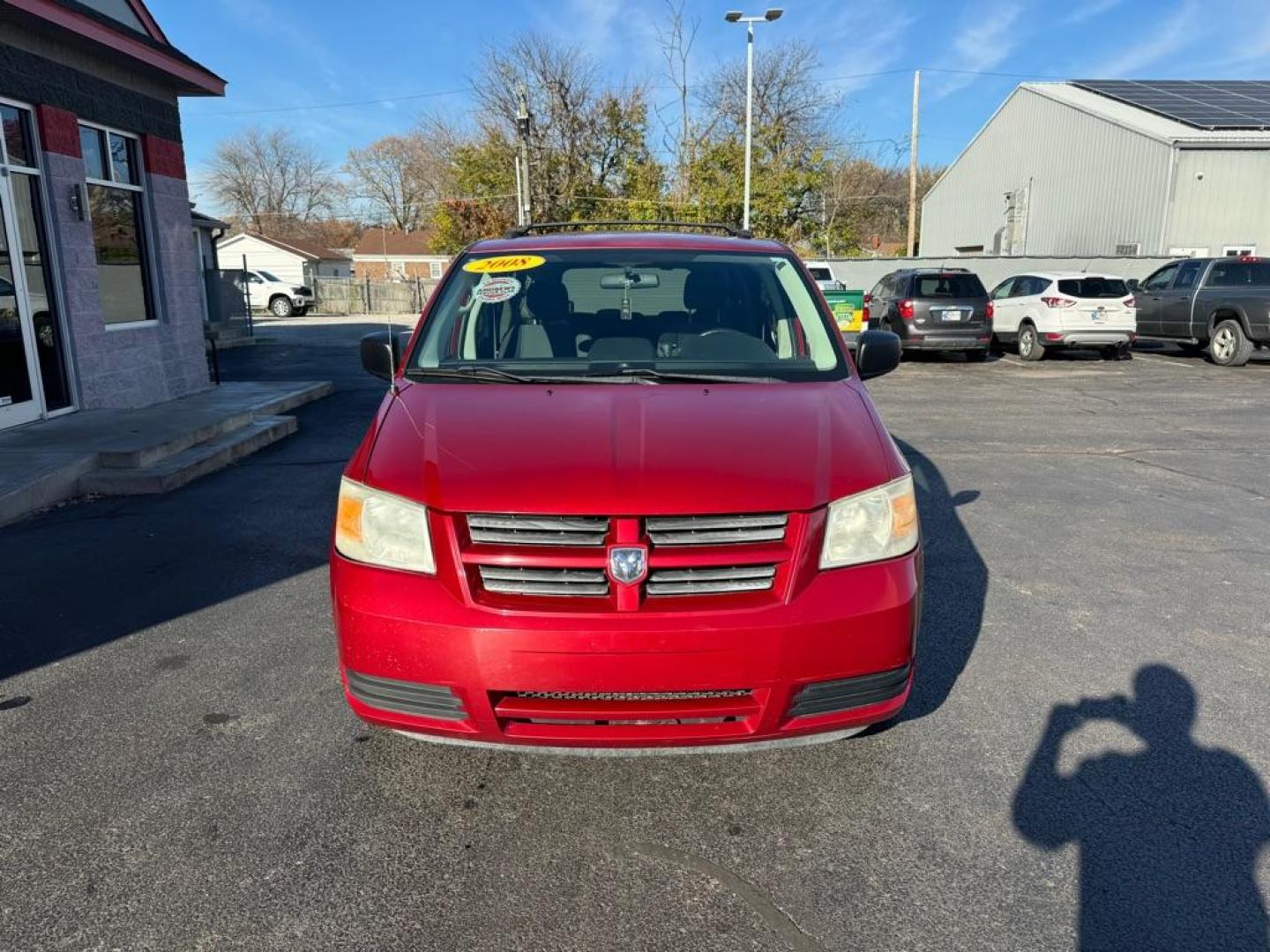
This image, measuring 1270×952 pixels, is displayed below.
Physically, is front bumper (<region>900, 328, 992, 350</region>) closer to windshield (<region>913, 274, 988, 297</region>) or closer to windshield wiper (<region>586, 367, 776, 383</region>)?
windshield (<region>913, 274, 988, 297</region>)

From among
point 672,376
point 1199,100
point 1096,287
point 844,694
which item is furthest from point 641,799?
point 1199,100

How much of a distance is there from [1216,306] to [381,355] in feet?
54.3

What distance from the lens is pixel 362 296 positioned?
38375 mm

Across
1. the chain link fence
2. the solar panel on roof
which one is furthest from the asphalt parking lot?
the chain link fence

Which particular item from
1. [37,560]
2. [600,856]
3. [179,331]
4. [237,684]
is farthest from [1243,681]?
[179,331]

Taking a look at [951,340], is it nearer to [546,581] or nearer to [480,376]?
[480,376]

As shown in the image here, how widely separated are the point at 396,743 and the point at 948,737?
1957 millimetres

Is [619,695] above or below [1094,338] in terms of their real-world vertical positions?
below

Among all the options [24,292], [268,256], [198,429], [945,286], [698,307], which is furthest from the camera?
[268,256]

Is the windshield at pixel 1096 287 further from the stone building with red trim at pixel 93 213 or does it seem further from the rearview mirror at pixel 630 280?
the rearview mirror at pixel 630 280

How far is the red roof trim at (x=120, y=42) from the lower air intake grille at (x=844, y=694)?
8530mm

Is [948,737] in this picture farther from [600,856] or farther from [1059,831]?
[600,856]

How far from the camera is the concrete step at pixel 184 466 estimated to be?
6.55 metres

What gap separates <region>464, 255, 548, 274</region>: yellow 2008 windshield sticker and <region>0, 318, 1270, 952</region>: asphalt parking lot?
5.97ft
